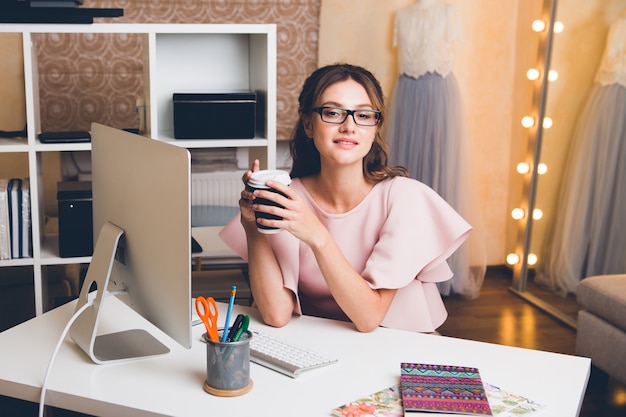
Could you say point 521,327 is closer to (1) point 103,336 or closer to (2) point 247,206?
(2) point 247,206

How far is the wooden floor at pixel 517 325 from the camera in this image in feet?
10.0

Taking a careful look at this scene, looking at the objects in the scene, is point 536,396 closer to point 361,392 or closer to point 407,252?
point 361,392

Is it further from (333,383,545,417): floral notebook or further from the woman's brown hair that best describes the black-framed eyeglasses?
(333,383,545,417): floral notebook

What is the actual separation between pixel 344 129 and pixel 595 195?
7.06 feet

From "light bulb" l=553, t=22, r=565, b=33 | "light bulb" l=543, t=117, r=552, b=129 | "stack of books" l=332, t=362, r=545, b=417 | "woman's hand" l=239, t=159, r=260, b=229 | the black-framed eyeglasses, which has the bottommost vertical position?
"stack of books" l=332, t=362, r=545, b=417

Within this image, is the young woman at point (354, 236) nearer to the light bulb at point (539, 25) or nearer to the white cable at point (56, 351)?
the white cable at point (56, 351)

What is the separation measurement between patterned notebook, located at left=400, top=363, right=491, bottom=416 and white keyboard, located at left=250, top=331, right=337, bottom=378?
6.7 inches

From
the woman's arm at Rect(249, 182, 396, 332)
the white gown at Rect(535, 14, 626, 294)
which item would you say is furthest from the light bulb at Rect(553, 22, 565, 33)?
the woman's arm at Rect(249, 182, 396, 332)

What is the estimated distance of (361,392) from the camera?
4.55 ft

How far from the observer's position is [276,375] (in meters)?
1.45

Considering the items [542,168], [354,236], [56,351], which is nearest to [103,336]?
[56,351]

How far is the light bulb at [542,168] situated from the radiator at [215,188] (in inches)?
63.0

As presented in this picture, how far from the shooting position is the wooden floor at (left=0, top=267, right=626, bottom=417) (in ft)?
9.56

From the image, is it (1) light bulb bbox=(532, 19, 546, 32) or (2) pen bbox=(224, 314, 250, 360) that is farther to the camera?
(1) light bulb bbox=(532, 19, 546, 32)
